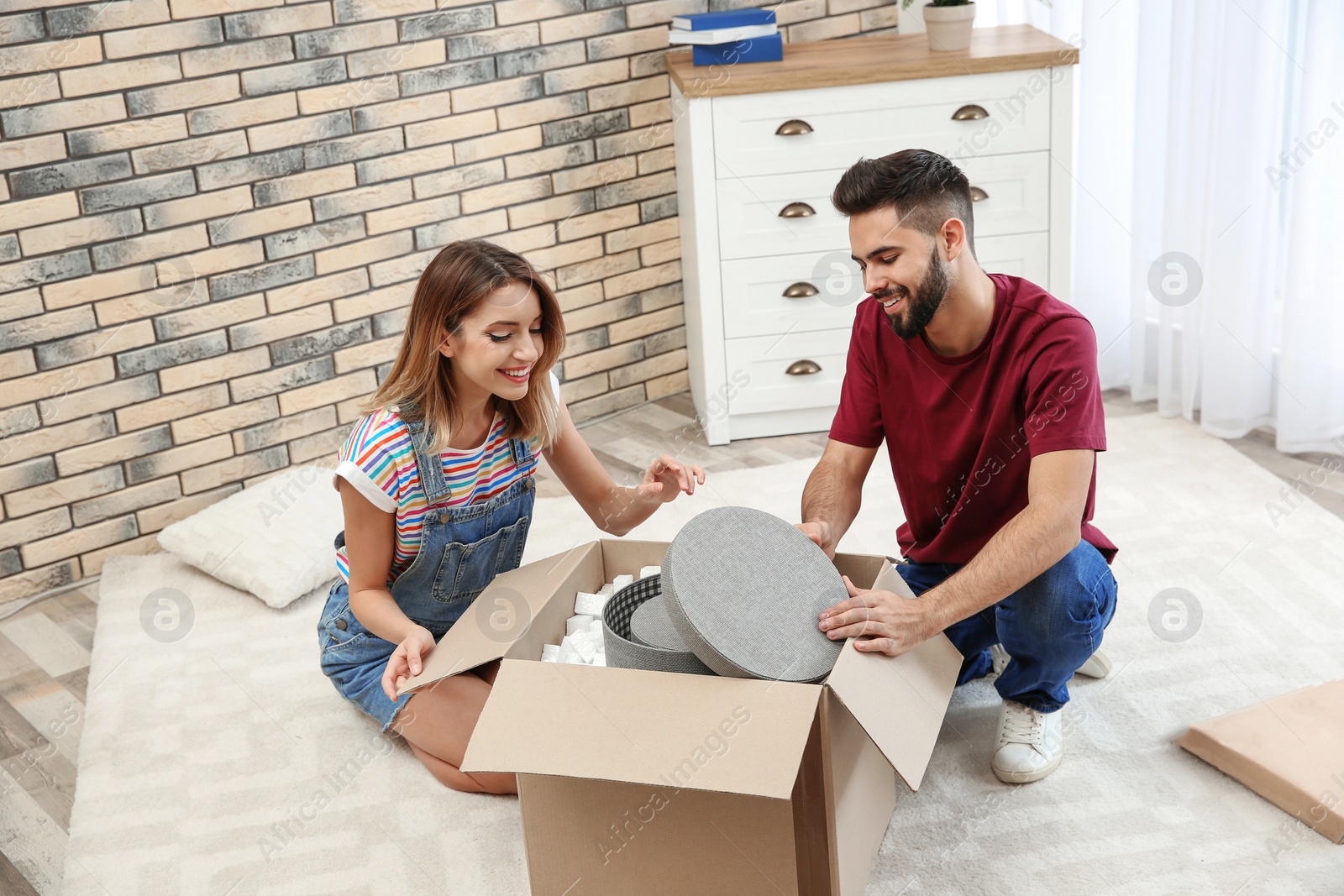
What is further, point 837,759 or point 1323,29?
point 1323,29

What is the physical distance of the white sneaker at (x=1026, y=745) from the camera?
5.92 ft

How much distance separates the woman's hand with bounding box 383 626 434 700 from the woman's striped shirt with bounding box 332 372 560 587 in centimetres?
19

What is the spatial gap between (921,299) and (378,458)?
2.64 ft

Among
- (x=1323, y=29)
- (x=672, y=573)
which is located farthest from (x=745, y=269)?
(x=672, y=573)

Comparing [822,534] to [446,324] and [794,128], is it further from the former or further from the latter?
[794,128]

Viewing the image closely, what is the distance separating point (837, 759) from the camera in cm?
145

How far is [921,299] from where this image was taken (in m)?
1.71

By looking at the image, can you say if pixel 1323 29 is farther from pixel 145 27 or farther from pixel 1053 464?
pixel 145 27

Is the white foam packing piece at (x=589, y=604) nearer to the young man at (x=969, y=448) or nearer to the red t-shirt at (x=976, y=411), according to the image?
the young man at (x=969, y=448)

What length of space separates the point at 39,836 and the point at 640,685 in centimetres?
108

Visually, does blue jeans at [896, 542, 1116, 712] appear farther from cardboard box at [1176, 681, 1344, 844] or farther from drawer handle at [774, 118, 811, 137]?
drawer handle at [774, 118, 811, 137]

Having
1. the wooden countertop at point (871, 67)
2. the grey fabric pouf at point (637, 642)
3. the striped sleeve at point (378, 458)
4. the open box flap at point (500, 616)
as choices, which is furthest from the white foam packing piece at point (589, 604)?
the wooden countertop at point (871, 67)

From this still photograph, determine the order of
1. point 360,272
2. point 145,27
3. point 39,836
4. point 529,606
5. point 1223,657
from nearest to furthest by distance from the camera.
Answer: point 529,606, point 39,836, point 1223,657, point 145,27, point 360,272

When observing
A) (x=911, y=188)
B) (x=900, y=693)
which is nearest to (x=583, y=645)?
(x=900, y=693)
